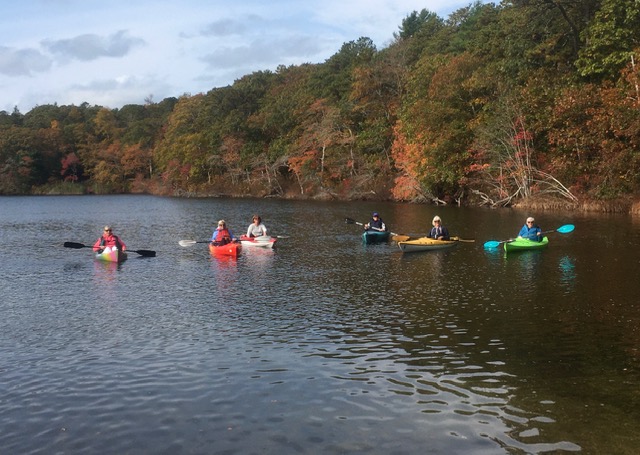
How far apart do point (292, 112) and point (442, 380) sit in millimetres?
69135

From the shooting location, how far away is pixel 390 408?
8.20 meters

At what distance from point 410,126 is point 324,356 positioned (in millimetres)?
43960

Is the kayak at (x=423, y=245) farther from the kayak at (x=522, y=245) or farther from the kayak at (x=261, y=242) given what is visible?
the kayak at (x=261, y=242)

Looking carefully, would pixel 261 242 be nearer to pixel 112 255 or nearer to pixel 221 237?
pixel 221 237

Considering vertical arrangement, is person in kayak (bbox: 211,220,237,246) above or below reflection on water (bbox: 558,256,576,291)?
above

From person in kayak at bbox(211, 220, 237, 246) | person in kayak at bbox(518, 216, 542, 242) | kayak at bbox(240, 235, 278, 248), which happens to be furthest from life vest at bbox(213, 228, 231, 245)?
person in kayak at bbox(518, 216, 542, 242)

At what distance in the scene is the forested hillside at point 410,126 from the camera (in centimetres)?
3812

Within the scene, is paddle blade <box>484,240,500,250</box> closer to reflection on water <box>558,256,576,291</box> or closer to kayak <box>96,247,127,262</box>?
reflection on water <box>558,256,576,291</box>

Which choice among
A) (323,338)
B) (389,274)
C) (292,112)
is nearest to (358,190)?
(292,112)

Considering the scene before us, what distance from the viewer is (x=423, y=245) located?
23188 millimetres

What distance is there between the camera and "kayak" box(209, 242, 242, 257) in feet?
75.5

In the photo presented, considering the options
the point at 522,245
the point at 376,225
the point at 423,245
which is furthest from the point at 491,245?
the point at 376,225

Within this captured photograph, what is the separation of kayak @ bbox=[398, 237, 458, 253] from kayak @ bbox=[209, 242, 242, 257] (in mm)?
6263

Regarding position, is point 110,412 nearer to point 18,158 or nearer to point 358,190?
point 358,190
